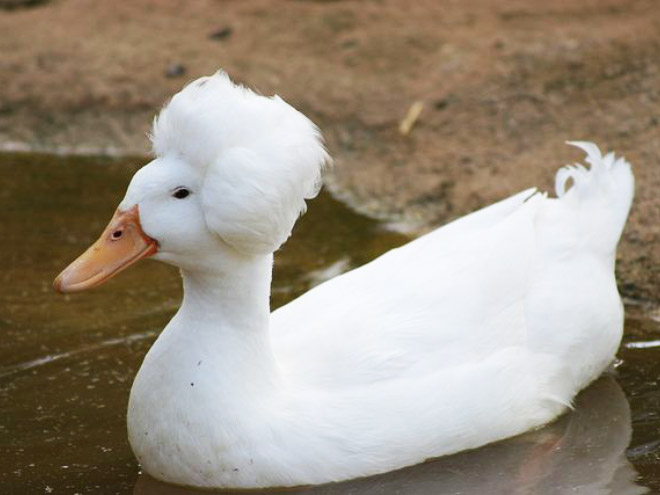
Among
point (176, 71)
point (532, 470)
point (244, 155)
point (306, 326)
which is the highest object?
point (244, 155)

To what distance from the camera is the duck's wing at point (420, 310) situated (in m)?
4.80

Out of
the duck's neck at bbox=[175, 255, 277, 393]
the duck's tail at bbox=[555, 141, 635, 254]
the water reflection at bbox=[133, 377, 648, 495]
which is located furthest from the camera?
the duck's tail at bbox=[555, 141, 635, 254]

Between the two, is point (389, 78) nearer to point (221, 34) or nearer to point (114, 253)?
point (221, 34)

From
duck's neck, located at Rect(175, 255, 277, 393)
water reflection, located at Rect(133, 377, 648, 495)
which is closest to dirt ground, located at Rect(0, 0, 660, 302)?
water reflection, located at Rect(133, 377, 648, 495)

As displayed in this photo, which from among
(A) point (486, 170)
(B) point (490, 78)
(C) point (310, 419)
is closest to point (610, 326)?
(C) point (310, 419)

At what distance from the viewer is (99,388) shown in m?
5.50

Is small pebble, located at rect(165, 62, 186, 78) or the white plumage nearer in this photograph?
the white plumage

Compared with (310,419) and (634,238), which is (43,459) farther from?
(634,238)

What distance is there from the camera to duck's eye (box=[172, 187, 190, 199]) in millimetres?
4328

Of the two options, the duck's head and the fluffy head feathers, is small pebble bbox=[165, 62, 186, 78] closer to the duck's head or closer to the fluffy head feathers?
the duck's head

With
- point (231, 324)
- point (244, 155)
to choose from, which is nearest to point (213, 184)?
point (244, 155)

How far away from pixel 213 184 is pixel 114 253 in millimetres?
445

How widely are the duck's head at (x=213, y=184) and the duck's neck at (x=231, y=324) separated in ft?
0.46

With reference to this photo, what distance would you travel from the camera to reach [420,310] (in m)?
4.99
